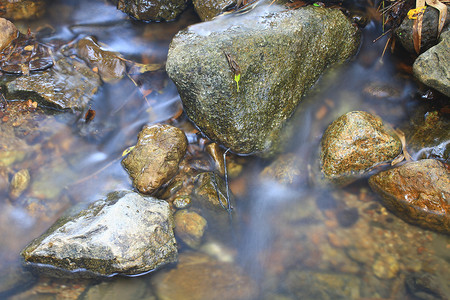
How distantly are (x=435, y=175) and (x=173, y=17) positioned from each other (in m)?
4.56

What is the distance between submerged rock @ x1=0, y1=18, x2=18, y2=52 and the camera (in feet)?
16.0

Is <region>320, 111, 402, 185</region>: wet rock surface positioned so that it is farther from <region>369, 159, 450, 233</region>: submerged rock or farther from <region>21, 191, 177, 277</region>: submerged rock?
<region>21, 191, 177, 277</region>: submerged rock

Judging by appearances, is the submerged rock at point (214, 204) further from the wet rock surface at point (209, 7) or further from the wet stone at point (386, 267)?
the wet rock surface at point (209, 7)

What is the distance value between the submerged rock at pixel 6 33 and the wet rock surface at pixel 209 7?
302 cm

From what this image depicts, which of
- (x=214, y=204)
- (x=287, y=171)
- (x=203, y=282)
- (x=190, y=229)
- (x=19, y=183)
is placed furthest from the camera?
(x=287, y=171)

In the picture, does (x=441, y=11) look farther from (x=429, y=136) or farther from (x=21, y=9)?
(x=21, y=9)

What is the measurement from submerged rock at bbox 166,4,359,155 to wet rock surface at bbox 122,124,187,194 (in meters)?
0.42

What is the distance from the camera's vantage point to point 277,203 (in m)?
4.11

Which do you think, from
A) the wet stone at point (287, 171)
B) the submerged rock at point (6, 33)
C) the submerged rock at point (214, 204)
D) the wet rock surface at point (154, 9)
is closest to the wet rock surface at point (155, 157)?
the submerged rock at point (214, 204)

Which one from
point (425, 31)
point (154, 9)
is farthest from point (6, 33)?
point (425, 31)

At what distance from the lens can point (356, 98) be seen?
4.53 meters

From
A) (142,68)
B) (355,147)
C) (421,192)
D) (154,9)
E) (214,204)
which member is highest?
(154,9)

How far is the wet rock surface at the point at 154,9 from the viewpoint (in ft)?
16.9

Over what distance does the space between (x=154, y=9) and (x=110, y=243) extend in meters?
3.92
